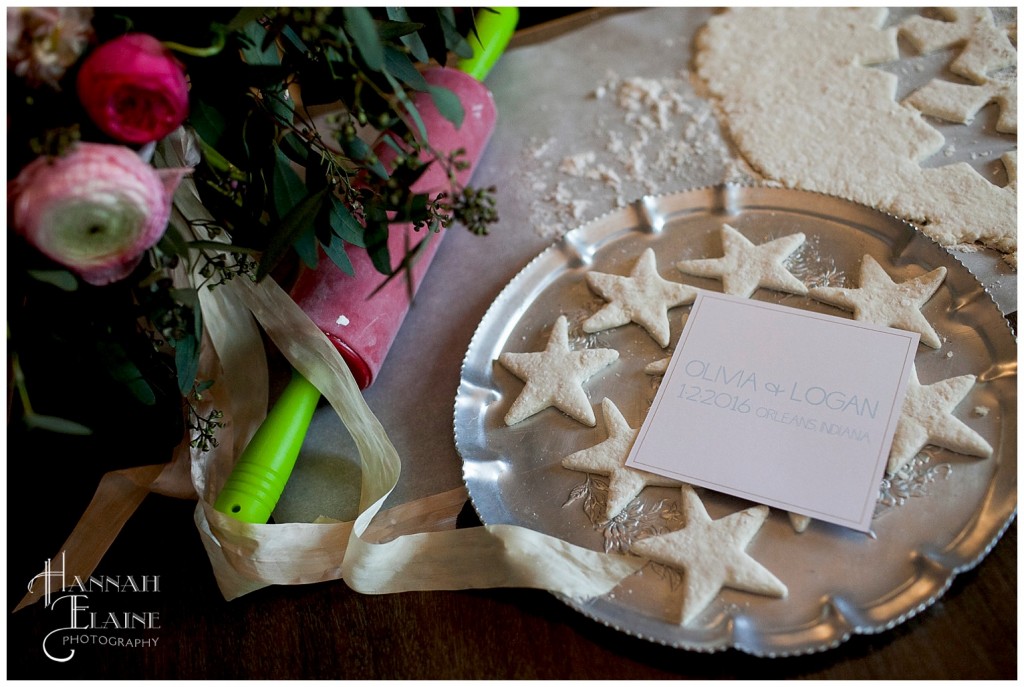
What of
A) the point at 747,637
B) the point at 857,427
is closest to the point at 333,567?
the point at 747,637

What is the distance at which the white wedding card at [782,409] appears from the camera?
24.0 inches

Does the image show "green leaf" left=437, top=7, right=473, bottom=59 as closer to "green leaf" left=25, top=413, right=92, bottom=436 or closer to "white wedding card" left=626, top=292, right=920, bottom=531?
"white wedding card" left=626, top=292, right=920, bottom=531

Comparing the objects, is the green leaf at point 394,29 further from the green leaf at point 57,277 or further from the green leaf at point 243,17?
the green leaf at point 57,277

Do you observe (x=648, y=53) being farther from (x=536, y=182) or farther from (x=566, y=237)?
(x=566, y=237)

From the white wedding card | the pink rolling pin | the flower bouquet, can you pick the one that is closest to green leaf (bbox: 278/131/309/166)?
the flower bouquet

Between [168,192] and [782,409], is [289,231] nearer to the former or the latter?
[168,192]

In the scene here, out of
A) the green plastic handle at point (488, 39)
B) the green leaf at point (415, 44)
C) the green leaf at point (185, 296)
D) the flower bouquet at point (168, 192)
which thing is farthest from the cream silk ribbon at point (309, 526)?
the green plastic handle at point (488, 39)

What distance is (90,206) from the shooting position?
0.43 meters

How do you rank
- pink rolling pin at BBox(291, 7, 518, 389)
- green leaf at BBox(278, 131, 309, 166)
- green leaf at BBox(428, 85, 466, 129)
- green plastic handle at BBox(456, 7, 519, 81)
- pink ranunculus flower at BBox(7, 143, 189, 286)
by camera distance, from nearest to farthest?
1. pink ranunculus flower at BBox(7, 143, 189, 286)
2. green leaf at BBox(428, 85, 466, 129)
3. green leaf at BBox(278, 131, 309, 166)
4. pink rolling pin at BBox(291, 7, 518, 389)
5. green plastic handle at BBox(456, 7, 519, 81)

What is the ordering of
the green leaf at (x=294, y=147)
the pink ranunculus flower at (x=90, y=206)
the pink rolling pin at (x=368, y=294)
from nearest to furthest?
the pink ranunculus flower at (x=90, y=206), the green leaf at (x=294, y=147), the pink rolling pin at (x=368, y=294)

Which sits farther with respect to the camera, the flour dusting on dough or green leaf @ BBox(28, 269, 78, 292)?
the flour dusting on dough

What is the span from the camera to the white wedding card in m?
0.61

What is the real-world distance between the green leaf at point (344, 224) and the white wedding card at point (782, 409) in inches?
12.4

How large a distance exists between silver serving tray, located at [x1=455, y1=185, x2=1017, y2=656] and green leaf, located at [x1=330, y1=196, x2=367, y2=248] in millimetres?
176
